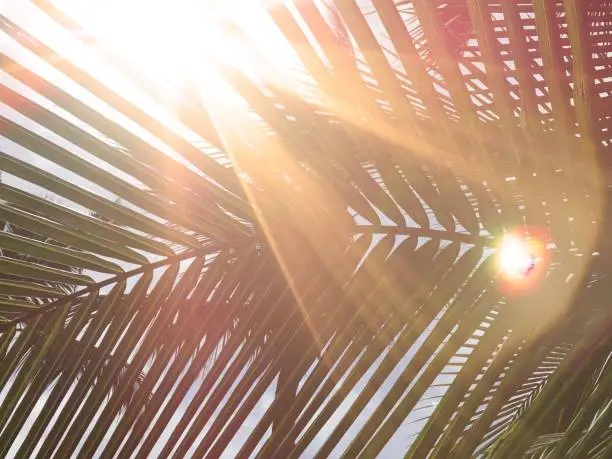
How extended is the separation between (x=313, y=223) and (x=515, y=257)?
342 millimetres

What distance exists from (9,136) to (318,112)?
0.47 meters

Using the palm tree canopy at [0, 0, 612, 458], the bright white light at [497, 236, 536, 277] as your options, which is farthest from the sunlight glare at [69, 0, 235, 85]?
the bright white light at [497, 236, 536, 277]

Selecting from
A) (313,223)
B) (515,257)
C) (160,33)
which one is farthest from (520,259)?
(160,33)

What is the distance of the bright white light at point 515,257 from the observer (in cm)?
88

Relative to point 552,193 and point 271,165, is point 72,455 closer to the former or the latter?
point 271,165

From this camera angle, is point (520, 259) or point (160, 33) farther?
point (520, 259)

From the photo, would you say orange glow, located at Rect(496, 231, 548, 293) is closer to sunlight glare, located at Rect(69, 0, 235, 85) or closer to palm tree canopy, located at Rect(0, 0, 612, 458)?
palm tree canopy, located at Rect(0, 0, 612, 458)

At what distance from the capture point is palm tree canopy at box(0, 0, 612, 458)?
684 mm

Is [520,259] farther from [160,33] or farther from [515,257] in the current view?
[160,33]

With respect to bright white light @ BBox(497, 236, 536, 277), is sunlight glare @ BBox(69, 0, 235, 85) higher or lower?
lower

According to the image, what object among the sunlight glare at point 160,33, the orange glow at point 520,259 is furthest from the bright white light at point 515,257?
the sunlight glare at point 160,33

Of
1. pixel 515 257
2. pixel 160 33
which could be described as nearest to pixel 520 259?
pixel 515 257

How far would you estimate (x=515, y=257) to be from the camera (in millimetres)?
898

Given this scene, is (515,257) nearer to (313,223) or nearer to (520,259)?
(520,259)
